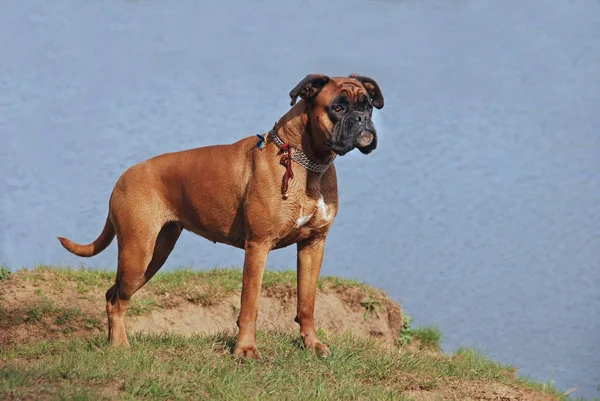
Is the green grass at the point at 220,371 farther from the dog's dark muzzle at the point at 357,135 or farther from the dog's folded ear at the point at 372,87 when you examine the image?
the dog's folded ear at the point at 372,87

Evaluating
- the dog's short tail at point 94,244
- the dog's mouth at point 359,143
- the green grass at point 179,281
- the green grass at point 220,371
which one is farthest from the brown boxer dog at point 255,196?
the green grass at point 179,281

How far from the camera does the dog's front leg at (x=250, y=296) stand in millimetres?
7477

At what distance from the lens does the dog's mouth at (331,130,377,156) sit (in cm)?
702

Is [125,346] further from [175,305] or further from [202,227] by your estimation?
[175,305]

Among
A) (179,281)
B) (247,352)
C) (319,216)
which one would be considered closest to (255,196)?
(319,216)

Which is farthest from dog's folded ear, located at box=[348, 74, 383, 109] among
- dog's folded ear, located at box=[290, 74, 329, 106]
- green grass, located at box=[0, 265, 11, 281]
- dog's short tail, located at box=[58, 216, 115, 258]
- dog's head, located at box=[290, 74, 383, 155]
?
green grass, located at box=[0, 265, 11, 281]

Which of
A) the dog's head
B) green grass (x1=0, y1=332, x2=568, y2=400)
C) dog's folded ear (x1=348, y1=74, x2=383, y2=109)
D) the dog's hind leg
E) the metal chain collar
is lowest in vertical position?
green grass (x1=0, y1=332, x2=568, y2=400)

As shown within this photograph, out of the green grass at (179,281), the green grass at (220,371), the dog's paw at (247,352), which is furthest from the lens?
the green grass at (179,281)

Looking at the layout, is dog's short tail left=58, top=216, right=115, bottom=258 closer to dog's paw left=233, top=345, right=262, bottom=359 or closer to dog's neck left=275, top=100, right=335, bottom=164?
dog's paw left=233, top=345, right=262, bottom=359

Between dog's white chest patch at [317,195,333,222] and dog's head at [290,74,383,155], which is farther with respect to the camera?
dog's white chest patch at [317,195,333,222]

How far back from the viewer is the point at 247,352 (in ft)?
24.6

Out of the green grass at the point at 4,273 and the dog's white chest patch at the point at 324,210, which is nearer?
the dog's white chest patch at the point at 324,210

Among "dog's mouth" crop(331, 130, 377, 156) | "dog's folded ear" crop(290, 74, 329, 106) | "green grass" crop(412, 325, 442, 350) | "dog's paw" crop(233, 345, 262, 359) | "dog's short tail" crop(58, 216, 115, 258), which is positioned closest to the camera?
"dog's mouth" crop(331, 130, 377, 156)

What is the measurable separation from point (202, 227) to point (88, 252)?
1.60 m
